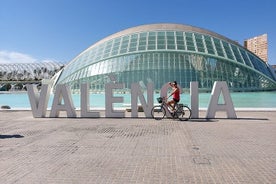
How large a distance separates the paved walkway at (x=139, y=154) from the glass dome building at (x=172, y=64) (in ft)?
85.6

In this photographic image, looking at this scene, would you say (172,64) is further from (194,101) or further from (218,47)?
(194,101)

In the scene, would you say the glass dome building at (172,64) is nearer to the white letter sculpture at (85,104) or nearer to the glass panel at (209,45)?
the glass panel at (209,45)

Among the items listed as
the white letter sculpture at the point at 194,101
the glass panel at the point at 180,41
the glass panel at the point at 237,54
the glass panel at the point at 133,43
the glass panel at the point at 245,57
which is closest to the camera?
the white letter sculpture at the point at 194,101

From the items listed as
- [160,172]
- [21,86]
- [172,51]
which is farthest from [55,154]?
[21,86]

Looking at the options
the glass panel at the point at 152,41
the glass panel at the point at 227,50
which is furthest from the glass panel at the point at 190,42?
the glass panel at the point at 227,50

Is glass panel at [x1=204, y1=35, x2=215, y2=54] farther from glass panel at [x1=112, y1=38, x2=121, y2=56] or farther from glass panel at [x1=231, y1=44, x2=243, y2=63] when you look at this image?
glass panel at [x1=112, y1=38, x2=121, y2=56]

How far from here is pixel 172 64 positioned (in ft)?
119

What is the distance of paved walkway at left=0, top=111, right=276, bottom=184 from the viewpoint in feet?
16.2

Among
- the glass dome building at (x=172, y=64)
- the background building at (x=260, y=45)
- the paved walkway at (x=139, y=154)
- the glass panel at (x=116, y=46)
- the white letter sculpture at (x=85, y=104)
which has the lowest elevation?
the paved walkway at (x=139, y=154)

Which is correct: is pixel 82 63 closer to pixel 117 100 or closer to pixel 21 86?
pixel 117 100

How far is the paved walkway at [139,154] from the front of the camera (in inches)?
194

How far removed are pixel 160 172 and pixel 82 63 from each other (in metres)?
36.5

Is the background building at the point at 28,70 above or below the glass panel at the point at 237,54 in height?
above

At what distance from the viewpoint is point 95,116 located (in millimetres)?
13625
